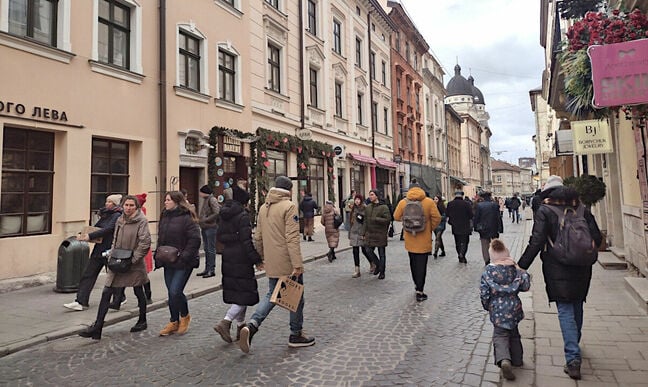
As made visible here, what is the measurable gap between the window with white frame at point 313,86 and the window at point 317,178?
99.7 inches

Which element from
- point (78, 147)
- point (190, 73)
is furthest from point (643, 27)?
point (190, 73)

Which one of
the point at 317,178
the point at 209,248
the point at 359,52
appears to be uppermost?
the point at 359,52

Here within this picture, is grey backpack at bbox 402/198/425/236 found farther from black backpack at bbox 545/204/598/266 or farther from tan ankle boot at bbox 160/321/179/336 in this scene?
tan ankle boot at bbox 160/321/179/336

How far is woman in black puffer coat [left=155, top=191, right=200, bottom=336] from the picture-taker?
17.7ft

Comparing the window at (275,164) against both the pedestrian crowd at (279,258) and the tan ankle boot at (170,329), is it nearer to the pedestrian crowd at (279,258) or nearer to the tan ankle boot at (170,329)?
the pedestrian crowd at (279,258)

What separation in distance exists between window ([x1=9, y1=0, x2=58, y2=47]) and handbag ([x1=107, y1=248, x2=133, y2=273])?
5714mm

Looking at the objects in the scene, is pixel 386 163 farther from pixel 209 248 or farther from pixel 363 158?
pixel 209 248

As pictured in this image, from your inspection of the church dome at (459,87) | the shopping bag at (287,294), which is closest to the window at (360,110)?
the shopping bag at (287,294)

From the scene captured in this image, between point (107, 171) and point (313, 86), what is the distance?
37.7ft

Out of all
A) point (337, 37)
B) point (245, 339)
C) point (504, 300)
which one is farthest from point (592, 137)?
point (337, 37)

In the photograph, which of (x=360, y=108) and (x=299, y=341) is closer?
(x=299, y=341)

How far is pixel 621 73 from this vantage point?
12.9 feet

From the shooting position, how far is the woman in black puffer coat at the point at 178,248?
538 cm

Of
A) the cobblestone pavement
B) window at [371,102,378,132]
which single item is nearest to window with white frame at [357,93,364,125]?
window at [371,102,378,132]
